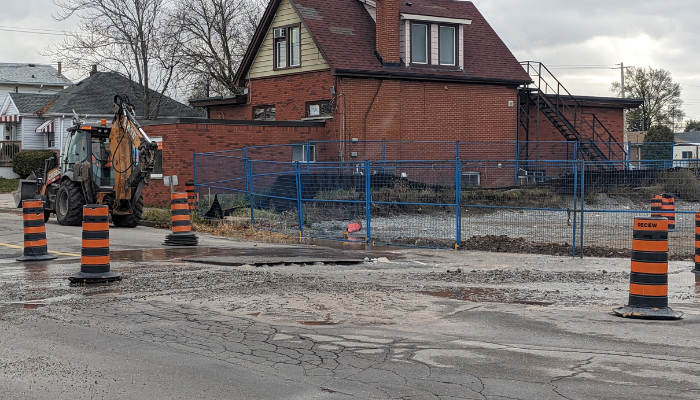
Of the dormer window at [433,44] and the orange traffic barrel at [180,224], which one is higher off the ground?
the dormer window at [433,44]

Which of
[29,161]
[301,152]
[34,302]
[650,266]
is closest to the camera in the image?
[650,266]

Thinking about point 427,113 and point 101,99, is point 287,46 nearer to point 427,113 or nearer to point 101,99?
point 427,113

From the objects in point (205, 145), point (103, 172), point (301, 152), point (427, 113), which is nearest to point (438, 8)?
point (427, 113)

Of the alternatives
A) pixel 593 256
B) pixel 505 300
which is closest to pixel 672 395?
pixel 505 300

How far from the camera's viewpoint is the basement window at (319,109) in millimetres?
31172

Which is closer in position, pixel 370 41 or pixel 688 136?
pixel 370 41

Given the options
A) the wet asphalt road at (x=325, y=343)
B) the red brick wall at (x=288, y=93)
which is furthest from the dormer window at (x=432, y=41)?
the wet asphalt road at (x=325, y=343)

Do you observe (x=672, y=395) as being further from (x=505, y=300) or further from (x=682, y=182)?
(x=682, y=182)

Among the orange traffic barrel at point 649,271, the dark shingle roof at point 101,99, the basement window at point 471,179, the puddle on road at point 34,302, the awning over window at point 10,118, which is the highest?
the dark shingle roof at point 101,99

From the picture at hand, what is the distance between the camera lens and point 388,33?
103 ft

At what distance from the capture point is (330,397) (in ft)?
19.2

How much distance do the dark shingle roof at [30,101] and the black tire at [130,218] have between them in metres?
31.1

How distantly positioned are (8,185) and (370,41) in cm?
2198

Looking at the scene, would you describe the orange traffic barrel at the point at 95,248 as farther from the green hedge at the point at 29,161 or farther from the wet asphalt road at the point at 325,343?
the green hedge at the point at 29,161
